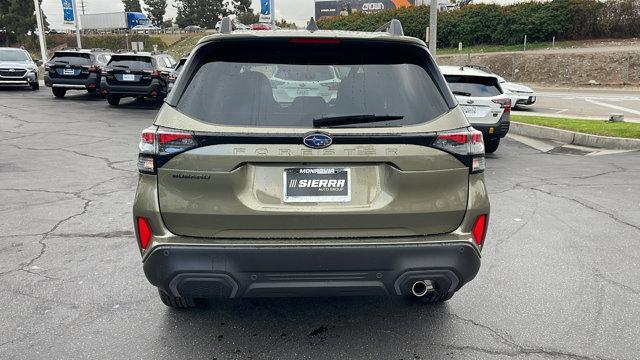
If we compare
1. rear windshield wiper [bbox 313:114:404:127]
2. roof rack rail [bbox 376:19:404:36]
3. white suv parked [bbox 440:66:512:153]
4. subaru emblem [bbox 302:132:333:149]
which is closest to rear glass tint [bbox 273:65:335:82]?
rear windshield wiper [bbox 313:114:404:127]

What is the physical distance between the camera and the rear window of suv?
273 centimetres

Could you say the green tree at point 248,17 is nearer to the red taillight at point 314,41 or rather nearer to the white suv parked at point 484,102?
the white suv parked at point 484,102

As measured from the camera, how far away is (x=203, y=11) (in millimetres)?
117875

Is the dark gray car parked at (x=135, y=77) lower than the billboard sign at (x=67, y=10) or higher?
lower

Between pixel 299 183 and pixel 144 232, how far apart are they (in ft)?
2.98

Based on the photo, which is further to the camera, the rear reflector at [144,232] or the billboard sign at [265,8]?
the billboard sign at [265,8]

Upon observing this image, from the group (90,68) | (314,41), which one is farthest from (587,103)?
(314,41)

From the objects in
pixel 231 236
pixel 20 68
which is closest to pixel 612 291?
pixel 231 236

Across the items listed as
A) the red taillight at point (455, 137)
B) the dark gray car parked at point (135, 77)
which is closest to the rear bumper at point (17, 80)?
the dark gray car parked at point (135, 77)

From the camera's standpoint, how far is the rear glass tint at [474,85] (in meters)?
9.64

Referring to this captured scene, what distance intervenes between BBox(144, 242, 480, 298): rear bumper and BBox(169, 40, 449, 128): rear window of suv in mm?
703

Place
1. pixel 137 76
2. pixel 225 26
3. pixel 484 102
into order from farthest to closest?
pixel 137 76, pixel 484 102, pixel 225 26

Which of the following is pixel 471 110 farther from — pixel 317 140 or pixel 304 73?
pixel 317 140

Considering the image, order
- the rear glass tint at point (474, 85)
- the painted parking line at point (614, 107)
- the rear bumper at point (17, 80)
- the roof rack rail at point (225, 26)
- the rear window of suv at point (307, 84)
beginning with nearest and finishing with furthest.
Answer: the rear window of suv at point (307, 84), the roof rack rail at point (225, 26), the rear glass tint at point (474, 85), the painted parking line at point (614, 107), the rear bumper at point (17, 80)
